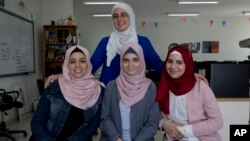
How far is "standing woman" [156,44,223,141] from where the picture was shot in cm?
181

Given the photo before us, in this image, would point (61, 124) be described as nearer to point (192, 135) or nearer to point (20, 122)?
point (192, 135)

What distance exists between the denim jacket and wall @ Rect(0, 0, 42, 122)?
3062 millimetres

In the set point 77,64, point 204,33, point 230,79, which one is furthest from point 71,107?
point 204,33

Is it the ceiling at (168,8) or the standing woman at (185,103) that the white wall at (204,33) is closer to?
the ceiling at (168,8)

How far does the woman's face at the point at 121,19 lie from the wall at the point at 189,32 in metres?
8.42

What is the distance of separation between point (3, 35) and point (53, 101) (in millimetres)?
3185

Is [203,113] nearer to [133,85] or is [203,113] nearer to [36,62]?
[133,85]

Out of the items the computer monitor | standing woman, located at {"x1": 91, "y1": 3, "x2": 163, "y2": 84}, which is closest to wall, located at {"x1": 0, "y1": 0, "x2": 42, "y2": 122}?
standing woman, located at {"x1": 91, "y1": 3, "x2": 163, "y2": 84}

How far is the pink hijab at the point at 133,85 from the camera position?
6.28 feet

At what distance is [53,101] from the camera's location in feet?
6.27

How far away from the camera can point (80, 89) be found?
197 centimetres

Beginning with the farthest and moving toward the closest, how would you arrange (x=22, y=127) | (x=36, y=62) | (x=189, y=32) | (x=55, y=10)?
(x=189, y=32), (x=55, y=10), (x=36, y=62), (x=22, y=127)

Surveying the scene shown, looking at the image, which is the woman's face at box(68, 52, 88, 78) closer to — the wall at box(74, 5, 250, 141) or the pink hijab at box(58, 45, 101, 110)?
the pink hijab at box(58, 45, 101, 110)

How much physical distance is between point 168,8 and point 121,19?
6.72 meters
